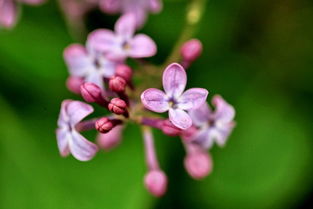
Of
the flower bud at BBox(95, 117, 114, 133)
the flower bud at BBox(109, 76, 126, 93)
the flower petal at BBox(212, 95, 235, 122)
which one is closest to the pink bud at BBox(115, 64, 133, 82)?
the flower bud at BBox(109, 76, 126, 93)

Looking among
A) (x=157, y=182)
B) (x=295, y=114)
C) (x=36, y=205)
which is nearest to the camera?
(x=157, y=182)

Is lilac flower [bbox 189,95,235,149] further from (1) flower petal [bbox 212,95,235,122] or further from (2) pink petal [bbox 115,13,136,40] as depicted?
(2) pink petal [bbox 115,13,136,40]

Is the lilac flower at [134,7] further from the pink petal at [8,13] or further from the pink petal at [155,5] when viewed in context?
the pink petal at [8,13]

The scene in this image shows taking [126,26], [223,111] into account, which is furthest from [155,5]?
[223,111]

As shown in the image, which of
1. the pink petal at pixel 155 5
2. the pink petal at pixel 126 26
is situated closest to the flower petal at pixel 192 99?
the pink petal at pixel 126 26

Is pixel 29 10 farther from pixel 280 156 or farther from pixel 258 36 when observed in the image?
pixel 280 156

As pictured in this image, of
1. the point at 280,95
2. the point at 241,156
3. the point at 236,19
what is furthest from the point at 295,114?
the point at 236,19

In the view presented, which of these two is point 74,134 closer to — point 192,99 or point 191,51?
point 192,99

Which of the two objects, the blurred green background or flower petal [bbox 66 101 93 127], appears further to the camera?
the blurred green background
